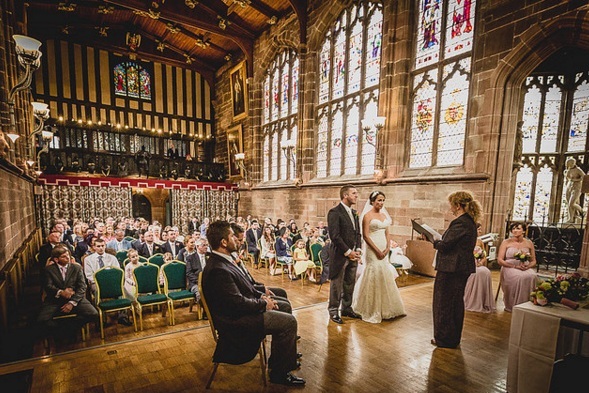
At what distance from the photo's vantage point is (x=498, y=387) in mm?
2395

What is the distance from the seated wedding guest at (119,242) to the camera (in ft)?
19.2

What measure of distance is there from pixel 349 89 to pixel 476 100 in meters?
4.13

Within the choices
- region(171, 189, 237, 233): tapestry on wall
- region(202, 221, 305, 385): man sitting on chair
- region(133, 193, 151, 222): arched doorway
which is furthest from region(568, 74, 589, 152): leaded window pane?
region(133, 193, 151, 222): arched doorway

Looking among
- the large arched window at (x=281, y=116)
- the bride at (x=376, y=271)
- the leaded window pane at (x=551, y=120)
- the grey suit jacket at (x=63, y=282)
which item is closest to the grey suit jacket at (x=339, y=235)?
the bride at (x=376, y=271)

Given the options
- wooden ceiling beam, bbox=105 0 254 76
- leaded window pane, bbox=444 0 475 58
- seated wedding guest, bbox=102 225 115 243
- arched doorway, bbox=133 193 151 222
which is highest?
wooden ceiling beam, bbox=105 0 254 76

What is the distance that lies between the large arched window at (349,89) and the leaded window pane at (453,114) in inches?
78.3

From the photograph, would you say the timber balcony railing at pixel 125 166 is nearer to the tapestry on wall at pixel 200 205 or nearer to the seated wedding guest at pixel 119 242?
the tapestry on wall at pixel 200 205

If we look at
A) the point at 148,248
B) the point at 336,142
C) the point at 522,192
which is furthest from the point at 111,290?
the point at 522,192

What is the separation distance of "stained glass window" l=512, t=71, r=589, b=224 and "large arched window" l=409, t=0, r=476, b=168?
298cm

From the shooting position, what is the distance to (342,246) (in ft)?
11.5

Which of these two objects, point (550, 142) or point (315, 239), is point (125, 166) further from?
point (550, 142)

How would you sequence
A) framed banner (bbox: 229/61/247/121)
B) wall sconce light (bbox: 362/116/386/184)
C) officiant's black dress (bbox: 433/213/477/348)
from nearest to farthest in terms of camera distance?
1. officiant's black dress (bbox: 433/213/477/348)
2. wall sconce light (bbox: 362/116/386/184)
3. framed banner (bbox: 229/61/247/121)

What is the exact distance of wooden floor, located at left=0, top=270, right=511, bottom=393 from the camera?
7.87ft

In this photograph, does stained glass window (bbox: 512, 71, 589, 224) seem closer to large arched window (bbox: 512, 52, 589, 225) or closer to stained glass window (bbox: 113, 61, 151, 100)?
large arched window (bbox: 512, 52, 589, 225)
